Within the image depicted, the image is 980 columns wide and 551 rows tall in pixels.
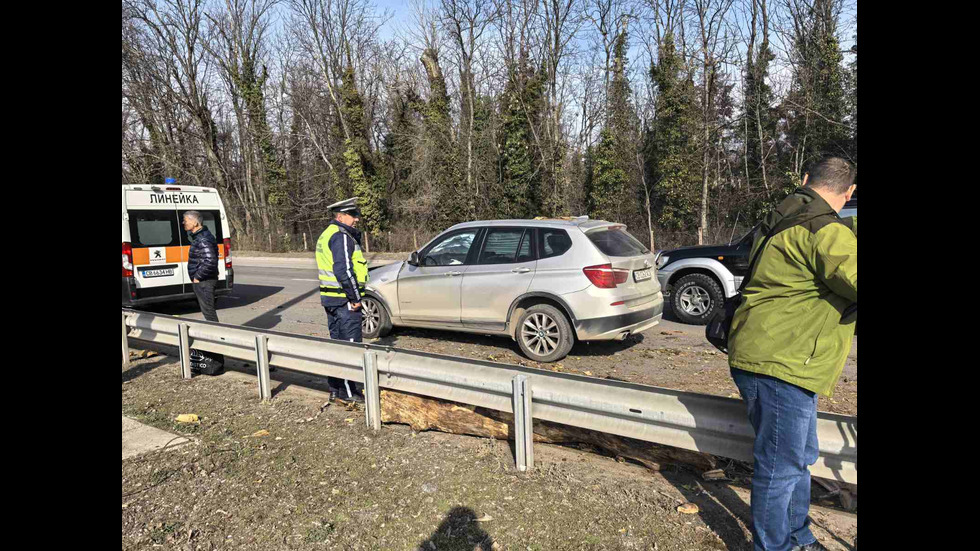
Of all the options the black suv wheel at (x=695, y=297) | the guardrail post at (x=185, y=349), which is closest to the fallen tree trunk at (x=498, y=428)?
the guardrail post at (x=185, y=349)

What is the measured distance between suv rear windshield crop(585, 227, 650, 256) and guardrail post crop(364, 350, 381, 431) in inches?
122

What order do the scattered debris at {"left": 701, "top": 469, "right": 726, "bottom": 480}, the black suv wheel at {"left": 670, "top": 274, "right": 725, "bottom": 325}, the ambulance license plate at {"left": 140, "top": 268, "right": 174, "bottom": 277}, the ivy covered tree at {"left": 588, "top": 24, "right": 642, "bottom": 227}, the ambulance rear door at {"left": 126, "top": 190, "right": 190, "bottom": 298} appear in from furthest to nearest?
the ivy covered tree at {"left": 588, "top": 24, "right": 642, "bottom": 227}
the ambulance license plate at {"left": 140, "top": 268, "right": 174, "bottom": 277}
the ambulance rear door at {"left": 126, "top": 190, "right": 190, "bottom": 298}
the black suv wheel at {"left": 670, "top": 274, "right": 725, "bottom": 325}
the scattered debris at {"left": 701, "top": 469, "right": 726, "bottom": 480}

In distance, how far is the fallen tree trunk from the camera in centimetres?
388

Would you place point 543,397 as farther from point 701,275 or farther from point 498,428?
point 701,275

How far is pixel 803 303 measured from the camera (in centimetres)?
245

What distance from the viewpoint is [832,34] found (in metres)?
25.6

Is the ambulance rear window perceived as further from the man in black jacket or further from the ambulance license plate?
the man in black jacket

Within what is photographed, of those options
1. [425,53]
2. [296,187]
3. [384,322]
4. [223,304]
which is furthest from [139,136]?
[384,322]

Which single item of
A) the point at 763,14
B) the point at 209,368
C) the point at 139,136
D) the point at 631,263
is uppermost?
the point at 763,14

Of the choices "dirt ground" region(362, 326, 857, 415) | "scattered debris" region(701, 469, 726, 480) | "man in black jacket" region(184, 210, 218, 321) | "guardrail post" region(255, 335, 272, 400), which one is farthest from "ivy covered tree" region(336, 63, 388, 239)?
"scattered debris" region(701, 469, 726, 480)
